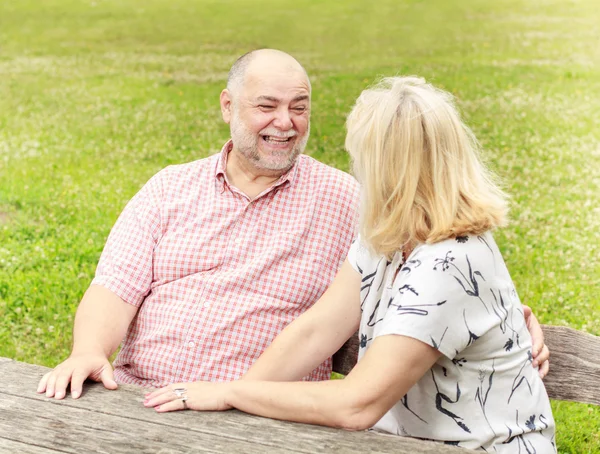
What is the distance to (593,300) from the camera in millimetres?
6355

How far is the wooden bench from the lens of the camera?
9.37ft

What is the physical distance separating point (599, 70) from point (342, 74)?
13.0 ft

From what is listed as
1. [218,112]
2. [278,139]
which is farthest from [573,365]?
[218,112]

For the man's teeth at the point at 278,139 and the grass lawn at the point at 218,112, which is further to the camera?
the grass lawn at the point at 218,112

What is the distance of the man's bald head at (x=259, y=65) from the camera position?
12.0 ft

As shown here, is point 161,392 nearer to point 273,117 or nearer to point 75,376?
point 75,376

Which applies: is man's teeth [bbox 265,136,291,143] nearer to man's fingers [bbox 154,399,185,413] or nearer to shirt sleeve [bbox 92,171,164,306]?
shirt sleeve [bbox 92,171,164,306]

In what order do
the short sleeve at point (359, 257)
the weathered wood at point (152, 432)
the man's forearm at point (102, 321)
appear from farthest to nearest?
the man's forearm at point (102, 321) → the short sleeve at point (359, 257) → the weathered wood at point (152, 432)

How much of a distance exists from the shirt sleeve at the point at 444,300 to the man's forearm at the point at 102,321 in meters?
1.23

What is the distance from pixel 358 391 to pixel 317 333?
1.98ft

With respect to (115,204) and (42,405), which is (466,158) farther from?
(115,204)

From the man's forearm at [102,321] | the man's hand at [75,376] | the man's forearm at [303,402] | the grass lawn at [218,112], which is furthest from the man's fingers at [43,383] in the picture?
the grass lawn at [218,112]

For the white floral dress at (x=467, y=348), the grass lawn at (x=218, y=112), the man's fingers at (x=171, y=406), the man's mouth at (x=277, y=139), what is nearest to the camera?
the white floral dress at (x=467, y=348)

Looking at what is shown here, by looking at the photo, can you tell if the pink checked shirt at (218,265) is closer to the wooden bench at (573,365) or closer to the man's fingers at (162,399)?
the wooden bench at (573,365)
